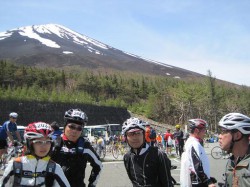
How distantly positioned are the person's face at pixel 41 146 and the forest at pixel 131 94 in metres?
50.4

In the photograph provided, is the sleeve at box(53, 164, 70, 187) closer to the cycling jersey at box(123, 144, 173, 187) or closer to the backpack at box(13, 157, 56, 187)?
the backpack at box(13, 157, 56, 187)

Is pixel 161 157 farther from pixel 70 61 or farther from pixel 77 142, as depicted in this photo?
pixel 70 61

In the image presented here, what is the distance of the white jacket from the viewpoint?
3.33m

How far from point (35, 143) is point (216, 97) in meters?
57.8

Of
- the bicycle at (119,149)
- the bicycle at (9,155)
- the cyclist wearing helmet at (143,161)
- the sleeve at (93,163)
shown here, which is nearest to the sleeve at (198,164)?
the cyclist wearing helmet at (143,161)

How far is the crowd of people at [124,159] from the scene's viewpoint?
300cm

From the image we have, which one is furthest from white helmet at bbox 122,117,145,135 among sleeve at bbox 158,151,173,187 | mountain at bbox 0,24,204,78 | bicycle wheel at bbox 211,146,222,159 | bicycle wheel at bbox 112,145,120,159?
mountain at bbox 0,24,204,78

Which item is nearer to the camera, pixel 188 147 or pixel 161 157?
pixel 161 157

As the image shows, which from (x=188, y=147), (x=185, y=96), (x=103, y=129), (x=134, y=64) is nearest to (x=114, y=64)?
(x=134, y=64)

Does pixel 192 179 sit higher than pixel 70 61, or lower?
lower

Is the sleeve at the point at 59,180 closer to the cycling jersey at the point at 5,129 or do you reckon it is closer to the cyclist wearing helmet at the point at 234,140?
the cyclist wearing helmet at the point at 234,140

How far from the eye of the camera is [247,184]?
2580mm

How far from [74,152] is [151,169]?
2.81 feet

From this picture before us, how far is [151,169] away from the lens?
151 inches
